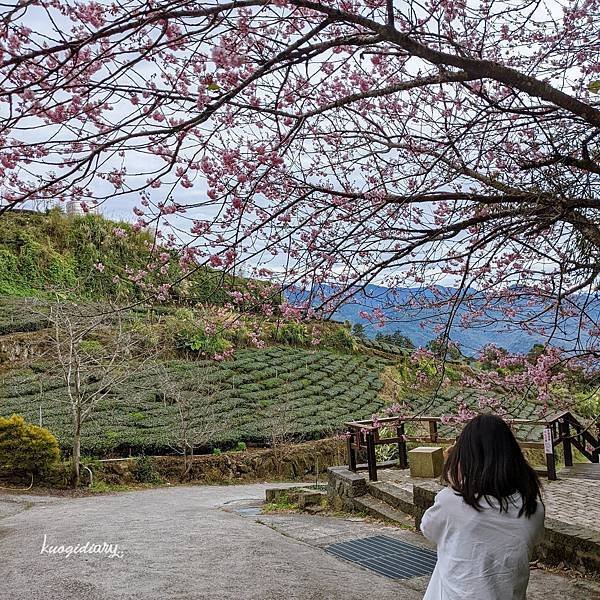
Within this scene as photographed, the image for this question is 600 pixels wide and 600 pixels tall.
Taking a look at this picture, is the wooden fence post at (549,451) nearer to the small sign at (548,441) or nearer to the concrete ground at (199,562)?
the small sign at (548,441)

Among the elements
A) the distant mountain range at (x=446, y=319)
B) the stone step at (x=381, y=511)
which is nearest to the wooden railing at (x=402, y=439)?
the stone step at (x=381, y=511)

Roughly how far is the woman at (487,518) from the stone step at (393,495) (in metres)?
5.18

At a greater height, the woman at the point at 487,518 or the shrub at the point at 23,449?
the woman at the point at 487,518

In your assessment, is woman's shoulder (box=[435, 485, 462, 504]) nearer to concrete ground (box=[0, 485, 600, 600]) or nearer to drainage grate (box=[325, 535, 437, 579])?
concrete ground (box=[0, 485, 600, 600])

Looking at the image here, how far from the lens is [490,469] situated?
86.0 inches

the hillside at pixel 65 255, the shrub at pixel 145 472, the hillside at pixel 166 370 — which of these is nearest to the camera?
the shrub at pixel 145 472

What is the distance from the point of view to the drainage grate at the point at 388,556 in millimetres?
5246

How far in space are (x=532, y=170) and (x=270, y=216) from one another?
2.05m

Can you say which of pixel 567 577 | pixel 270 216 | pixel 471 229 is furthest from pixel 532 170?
pixel 567 577

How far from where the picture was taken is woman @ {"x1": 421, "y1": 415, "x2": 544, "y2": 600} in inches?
85.3

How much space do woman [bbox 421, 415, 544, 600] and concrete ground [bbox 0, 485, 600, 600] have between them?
2347 mm

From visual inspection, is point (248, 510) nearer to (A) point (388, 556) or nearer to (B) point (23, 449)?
(A) point (388, 556)

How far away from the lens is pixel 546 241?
504 centimetres

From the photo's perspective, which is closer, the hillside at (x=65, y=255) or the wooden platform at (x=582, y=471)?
the wooden platform at (x=582, y=471)
